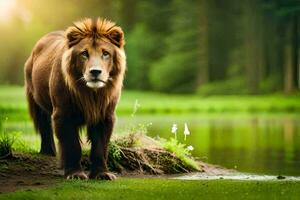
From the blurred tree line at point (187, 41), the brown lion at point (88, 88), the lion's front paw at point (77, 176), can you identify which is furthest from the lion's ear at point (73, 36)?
the blurred tree line at point (187, 41)

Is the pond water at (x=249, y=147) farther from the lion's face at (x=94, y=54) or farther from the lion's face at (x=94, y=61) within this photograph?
the lion's face at (x=94, y=61)

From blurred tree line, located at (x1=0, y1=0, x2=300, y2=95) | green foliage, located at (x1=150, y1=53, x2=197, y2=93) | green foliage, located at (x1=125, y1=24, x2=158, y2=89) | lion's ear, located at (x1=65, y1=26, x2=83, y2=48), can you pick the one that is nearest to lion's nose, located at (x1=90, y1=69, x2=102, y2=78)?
lion's ear, located at (x1=65, y1=26, x2=83, y2=48)

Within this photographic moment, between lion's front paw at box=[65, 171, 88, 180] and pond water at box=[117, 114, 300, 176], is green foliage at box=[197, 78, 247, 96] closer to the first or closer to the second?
pond water at box=[117, 114, 300, 176]

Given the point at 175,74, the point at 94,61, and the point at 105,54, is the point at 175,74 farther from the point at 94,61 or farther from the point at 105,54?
the point at 94,61

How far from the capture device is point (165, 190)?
34.4 feet

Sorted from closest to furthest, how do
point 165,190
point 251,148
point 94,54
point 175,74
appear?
1. point 165,190
2. point 94,54
3. point 251,148
4. point 175,74

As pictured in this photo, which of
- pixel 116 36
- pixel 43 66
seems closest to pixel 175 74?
pixel 43 66

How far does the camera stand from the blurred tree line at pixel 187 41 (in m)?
61.5

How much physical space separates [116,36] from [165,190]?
2.18 m

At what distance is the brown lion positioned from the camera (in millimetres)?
11273

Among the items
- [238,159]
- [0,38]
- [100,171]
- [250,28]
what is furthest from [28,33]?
[100,171]

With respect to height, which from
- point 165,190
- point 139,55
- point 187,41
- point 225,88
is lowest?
point 225,88

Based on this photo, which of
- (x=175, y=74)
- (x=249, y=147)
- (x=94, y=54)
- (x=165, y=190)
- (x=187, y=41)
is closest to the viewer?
(x=165, y=190)

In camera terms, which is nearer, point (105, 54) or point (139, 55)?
point (105, 54)
